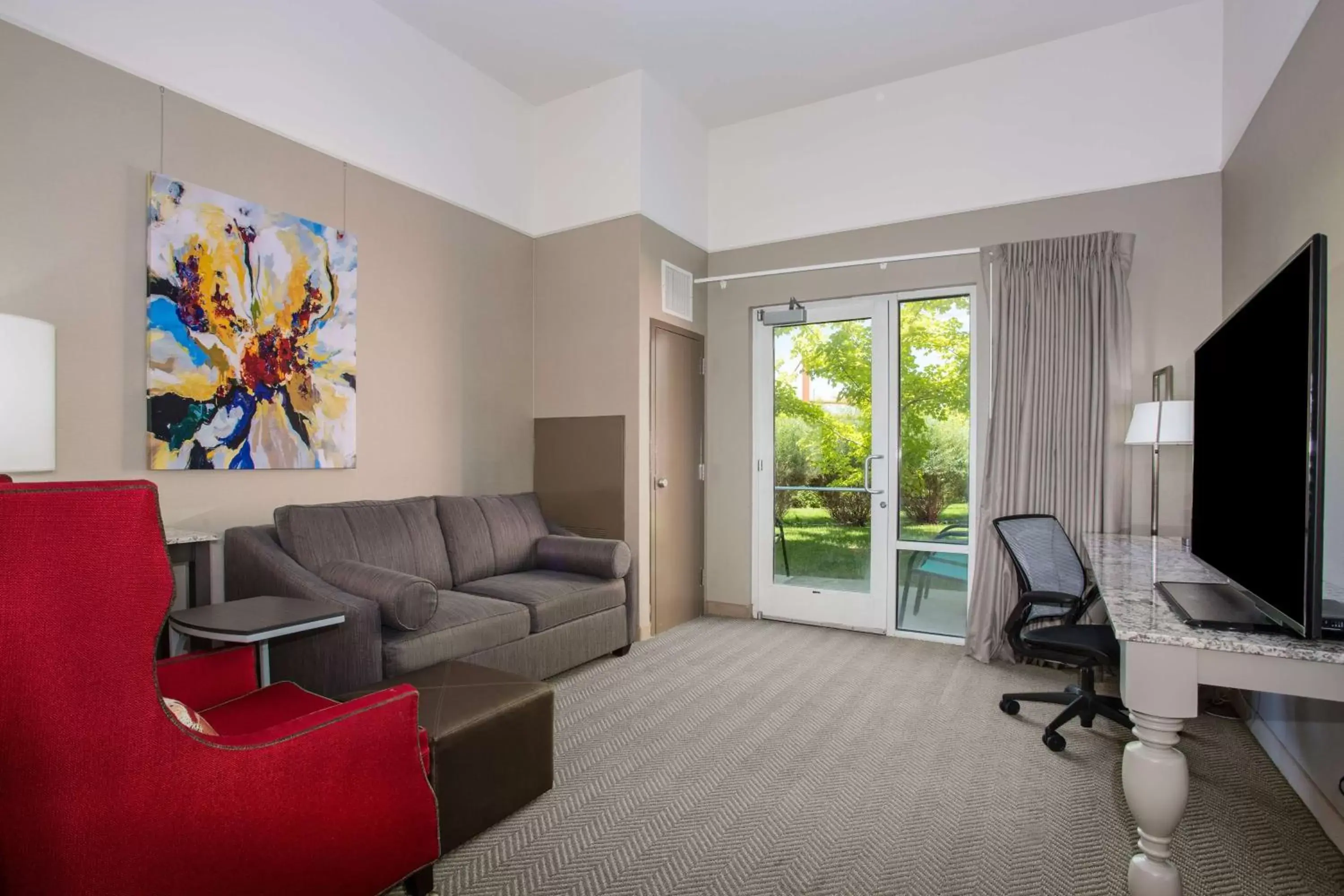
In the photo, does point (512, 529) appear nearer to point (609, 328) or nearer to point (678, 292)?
point (609, 328)

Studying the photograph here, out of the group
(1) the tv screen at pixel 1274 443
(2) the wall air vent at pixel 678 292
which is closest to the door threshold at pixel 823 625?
(2) the wall air vent at pixel 678 292

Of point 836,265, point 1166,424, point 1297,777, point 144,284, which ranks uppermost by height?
point 836,265

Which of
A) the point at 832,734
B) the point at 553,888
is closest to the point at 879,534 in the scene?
the point at 832,734

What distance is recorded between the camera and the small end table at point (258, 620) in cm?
206

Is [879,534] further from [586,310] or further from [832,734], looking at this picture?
[586,310]

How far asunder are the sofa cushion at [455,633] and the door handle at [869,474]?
8.13ft

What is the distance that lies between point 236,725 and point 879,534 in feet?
12.5

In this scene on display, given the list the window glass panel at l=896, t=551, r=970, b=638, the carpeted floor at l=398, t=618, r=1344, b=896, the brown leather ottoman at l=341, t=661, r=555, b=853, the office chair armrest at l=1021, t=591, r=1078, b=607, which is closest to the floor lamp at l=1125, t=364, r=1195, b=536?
the office chair armrest at l=1021, t=591, r=1078, b=607

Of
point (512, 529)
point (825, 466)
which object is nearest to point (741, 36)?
point (825, 466)

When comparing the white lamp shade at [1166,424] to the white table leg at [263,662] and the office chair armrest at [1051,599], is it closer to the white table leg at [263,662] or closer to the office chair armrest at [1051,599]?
the office chair armrest at [1051,599]

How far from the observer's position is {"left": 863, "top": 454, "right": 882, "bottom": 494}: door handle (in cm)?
469

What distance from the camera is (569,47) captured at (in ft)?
13.8

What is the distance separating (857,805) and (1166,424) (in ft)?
8.01

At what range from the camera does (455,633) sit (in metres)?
3.01
